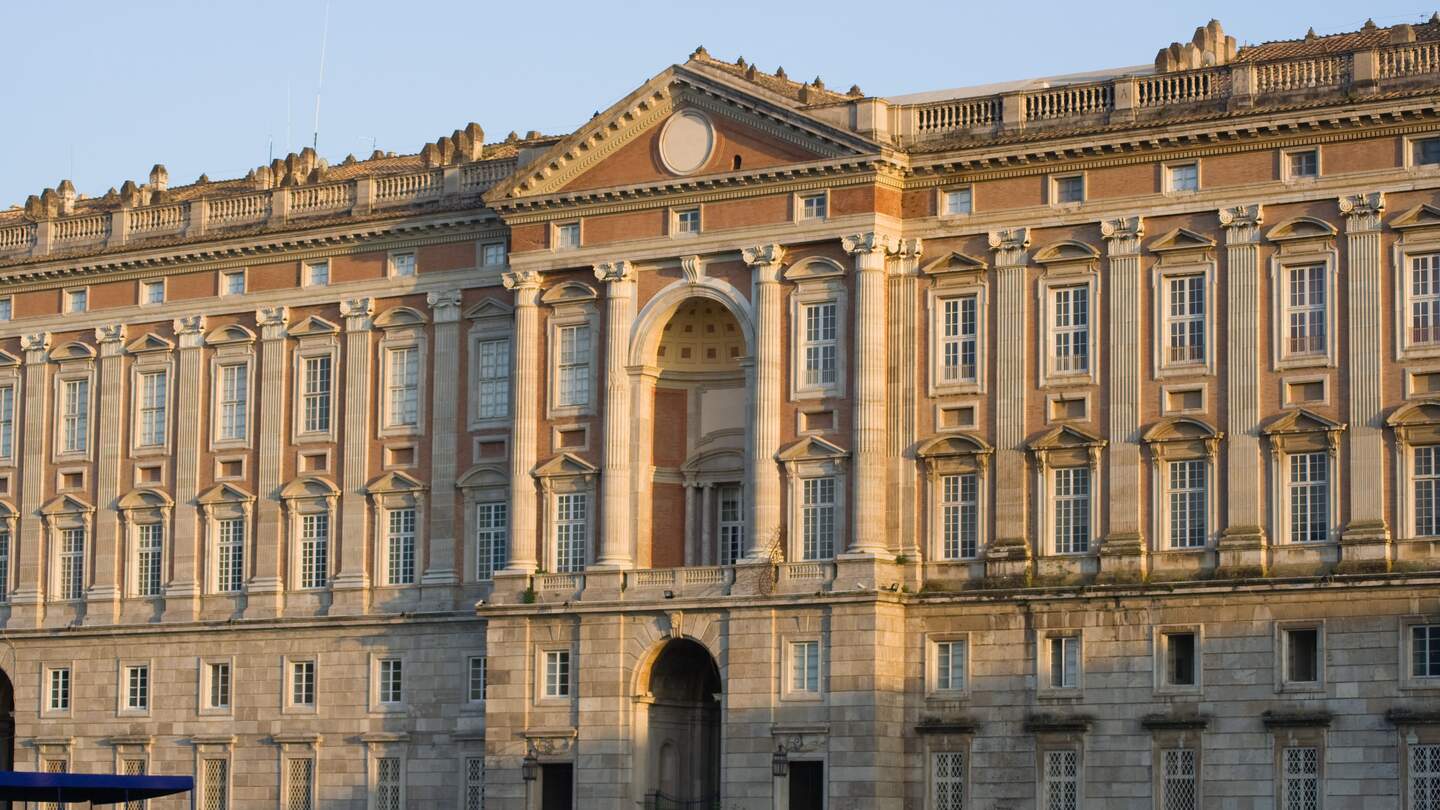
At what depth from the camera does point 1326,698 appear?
2864 inches

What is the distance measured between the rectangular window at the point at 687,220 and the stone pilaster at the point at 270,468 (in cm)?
1516

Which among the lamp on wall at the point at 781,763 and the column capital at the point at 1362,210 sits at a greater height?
the column capital at the point at 1362,210

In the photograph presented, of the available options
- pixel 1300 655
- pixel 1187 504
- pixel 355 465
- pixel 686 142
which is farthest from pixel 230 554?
pixel 1300 655

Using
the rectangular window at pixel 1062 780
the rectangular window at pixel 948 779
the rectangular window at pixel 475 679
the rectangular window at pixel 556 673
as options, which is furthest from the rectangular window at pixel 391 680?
the rectangular window at pixel 1062 780

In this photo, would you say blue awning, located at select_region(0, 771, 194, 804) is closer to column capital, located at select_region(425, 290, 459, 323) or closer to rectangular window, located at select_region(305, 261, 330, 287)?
column capital, located at select_region(425, 290, 459, 323)

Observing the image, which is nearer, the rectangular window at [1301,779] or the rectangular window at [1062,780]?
the rectangular window at [1301,779]

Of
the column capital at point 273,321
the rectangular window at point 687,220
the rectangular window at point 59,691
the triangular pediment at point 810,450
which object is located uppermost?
the rectangular window at point 687,220

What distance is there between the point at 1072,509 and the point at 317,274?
87.8ft

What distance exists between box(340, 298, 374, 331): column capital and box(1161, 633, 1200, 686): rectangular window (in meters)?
27.9

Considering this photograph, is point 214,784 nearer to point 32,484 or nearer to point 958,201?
point 32,484

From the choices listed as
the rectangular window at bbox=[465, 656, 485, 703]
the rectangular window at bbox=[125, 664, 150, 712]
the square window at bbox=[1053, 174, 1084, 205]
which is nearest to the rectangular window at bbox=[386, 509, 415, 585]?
the rectangular window at bbox=[465, 656, 485, 703]

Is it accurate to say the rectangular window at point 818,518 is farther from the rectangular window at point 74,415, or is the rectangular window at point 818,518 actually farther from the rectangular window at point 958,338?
the rectangular window at point 74,415

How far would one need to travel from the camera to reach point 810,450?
80.4 meters

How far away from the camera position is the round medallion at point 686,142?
83125 millimetres
